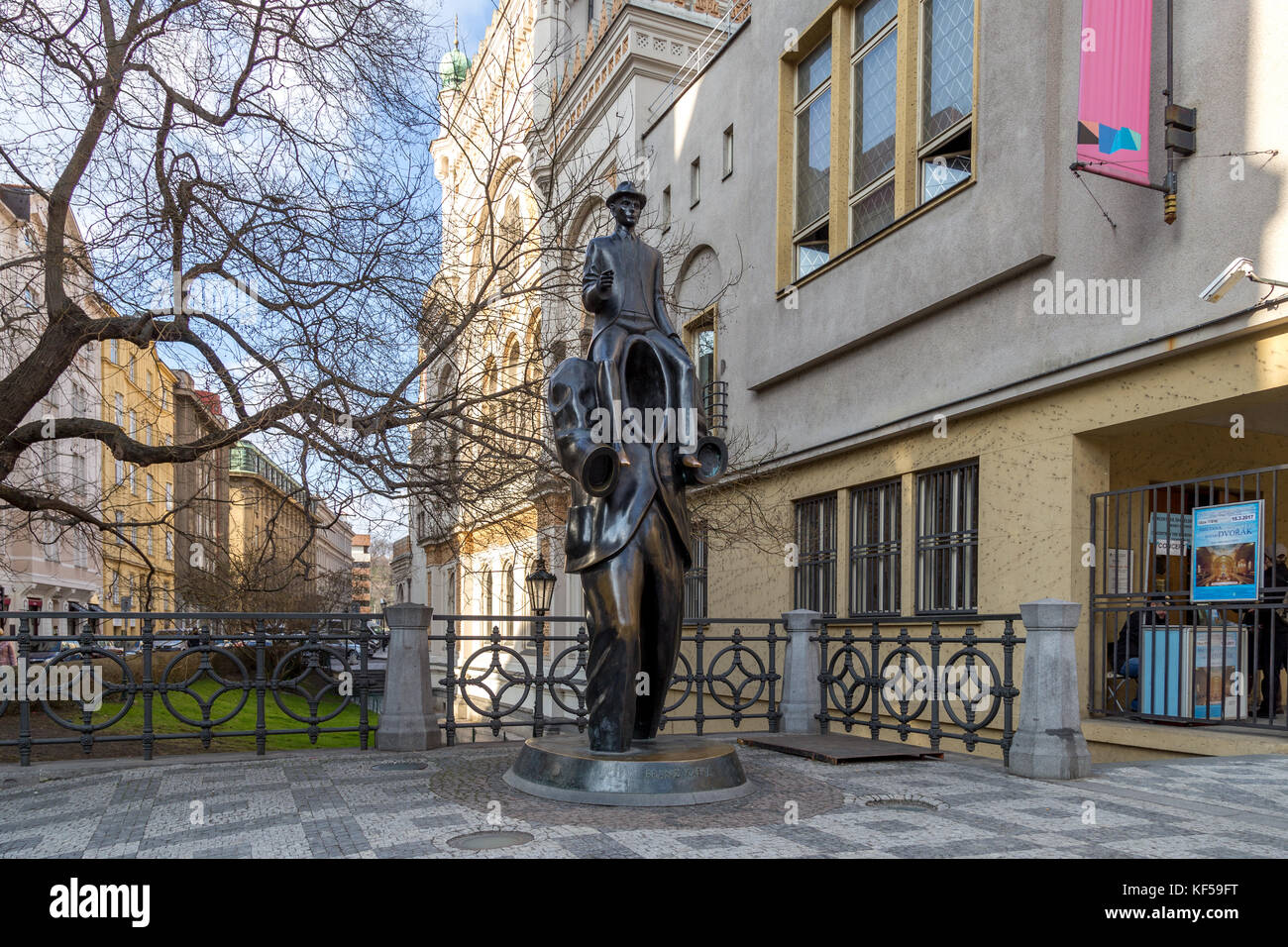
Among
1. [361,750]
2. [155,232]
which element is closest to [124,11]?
[155,232]

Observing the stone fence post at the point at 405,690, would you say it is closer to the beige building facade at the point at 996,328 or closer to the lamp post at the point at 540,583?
the beige building facade at the point at 996,328

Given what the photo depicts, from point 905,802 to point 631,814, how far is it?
195 cm

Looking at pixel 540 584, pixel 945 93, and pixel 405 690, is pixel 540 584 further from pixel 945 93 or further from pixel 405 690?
pixel 945 93

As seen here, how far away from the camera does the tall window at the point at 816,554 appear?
56.1ft

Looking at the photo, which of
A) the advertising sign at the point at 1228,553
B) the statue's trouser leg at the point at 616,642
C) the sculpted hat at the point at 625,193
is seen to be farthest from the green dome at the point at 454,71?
the advertising sign at the point at 1228,553

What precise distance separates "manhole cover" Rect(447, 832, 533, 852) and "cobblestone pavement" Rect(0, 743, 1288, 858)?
0.02 m

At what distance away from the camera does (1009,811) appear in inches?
248

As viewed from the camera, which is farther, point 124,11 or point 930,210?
point 930,210

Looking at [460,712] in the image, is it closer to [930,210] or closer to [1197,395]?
[930,210]

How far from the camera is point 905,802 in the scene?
6641 mm

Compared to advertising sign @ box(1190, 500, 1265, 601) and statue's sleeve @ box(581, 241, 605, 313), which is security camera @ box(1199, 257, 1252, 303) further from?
statue's sleeve @ box(581, 241, 605, 313)

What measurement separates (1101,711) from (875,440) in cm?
531

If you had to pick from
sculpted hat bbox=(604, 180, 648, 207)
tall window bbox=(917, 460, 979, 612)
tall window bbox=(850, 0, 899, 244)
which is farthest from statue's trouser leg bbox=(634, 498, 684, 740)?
tall window bbox=(850, 0, 899, 244)

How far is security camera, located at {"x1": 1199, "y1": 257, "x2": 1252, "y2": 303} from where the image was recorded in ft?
29.4
